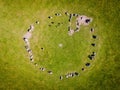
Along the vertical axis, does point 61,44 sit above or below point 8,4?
below

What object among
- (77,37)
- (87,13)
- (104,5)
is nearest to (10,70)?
(77,37)

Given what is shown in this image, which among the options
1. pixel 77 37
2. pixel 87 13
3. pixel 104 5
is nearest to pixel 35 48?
pixel 77 37

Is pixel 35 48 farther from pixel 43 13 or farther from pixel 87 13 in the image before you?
pixel 87 13

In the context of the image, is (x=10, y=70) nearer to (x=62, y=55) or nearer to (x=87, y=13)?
(x=62, y=55)

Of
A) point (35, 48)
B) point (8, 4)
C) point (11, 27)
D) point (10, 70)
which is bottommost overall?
point (10, 70)

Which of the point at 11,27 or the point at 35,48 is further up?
the point at 11,27

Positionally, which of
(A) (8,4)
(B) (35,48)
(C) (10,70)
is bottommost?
(C) (10,70)
